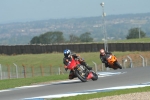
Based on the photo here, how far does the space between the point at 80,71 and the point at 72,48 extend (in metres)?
48.4

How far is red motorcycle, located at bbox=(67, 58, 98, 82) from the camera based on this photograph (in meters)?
18.5

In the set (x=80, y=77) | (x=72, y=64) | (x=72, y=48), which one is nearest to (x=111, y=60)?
(x=80, y=77)

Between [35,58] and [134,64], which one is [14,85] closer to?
[134,64]

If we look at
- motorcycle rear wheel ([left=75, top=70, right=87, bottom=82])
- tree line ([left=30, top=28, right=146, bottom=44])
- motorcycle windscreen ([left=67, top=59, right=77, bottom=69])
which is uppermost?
motorcycle windscreen ([left=67, top=59, right=77, bottom=69])

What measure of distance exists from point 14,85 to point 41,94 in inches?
202

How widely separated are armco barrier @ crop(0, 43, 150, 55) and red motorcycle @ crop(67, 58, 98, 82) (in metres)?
42.7

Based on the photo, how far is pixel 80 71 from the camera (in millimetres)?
18844

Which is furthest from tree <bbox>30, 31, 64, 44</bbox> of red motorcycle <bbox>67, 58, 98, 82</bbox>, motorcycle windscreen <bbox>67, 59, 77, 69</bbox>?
motorcycle windscreen <bbox>67, 59, 77, 69</bbox>

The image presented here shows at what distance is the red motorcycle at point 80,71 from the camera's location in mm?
18547

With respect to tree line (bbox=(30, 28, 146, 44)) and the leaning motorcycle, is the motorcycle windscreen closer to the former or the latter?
the leaning motorcycle

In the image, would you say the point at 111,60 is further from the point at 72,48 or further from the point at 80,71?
the point at 72,48

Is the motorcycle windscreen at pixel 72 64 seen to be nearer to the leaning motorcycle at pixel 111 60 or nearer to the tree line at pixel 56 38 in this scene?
the leaning motorcycle at pixel 111 60

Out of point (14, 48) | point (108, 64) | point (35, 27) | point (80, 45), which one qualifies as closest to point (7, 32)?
point (35, 27)

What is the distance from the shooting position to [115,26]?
548 feet
